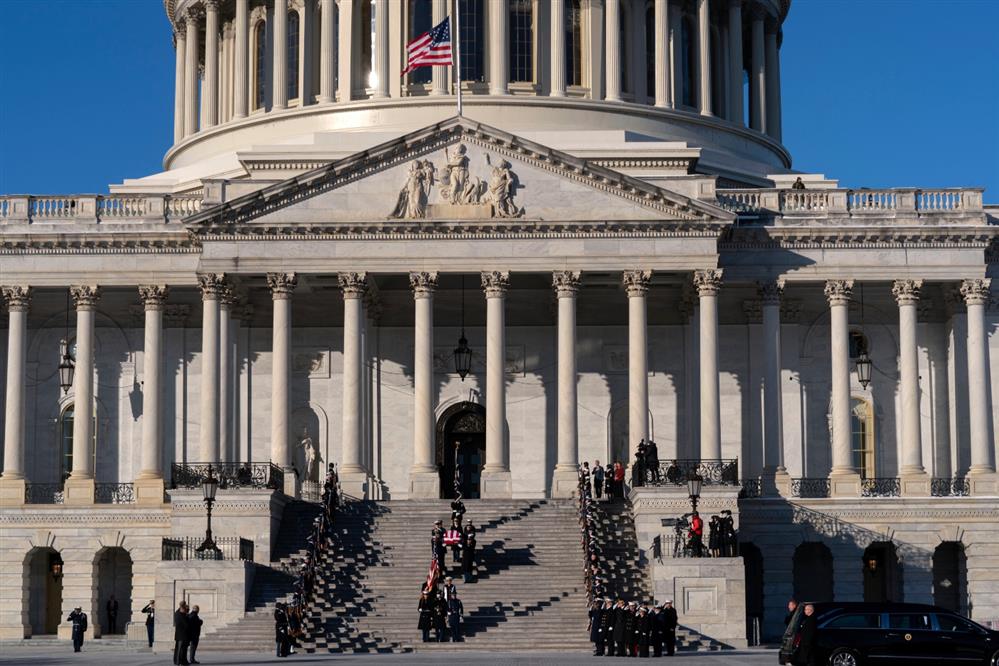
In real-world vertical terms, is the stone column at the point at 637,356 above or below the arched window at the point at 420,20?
below

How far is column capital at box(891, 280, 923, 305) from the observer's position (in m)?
72.8

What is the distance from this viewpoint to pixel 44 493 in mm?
74562

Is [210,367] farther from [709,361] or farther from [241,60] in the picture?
[241,60]

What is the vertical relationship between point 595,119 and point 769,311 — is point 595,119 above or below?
above

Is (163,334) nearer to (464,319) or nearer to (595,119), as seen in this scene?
(464,319)

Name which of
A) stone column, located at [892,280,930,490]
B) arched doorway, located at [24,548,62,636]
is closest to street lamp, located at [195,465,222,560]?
arched doorway, located at [24,548,62,636]

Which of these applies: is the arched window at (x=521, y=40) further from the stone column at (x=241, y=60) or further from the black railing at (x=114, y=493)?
the black railing at (x=114, y=493)

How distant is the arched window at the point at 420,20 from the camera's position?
86562mm

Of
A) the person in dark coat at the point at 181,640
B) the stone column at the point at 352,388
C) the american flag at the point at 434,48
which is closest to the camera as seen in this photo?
the person in dark coat at the point at 181,640

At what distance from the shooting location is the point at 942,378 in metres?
76.2

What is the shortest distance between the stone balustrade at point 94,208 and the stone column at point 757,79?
2946cm

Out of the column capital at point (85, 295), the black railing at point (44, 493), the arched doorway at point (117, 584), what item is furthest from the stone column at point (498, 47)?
the arched doorway at point (117, 584)

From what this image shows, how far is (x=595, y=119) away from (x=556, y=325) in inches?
448

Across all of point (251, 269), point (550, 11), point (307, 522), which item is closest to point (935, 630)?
point (307, 522)
